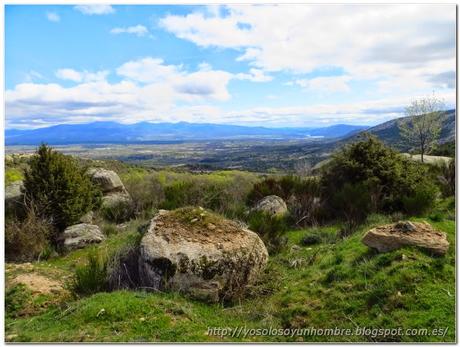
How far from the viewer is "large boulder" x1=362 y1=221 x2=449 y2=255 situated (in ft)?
23.1

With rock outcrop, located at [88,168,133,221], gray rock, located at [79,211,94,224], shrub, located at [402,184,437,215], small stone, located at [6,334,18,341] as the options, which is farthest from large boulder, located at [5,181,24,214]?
shrub, located at [402,184,437,215]

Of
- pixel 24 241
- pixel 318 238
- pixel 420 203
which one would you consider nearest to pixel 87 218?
pixel 24 241

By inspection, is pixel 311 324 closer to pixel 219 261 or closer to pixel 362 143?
pixel 219 261

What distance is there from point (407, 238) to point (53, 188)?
986 centimetres

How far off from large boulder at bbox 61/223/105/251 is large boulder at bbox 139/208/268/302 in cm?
457

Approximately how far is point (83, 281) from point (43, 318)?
0.90 metres

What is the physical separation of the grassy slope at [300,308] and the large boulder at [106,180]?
1073cm

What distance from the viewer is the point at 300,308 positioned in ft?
21.4

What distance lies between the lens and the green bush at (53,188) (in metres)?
12.6

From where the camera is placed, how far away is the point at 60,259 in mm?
10938

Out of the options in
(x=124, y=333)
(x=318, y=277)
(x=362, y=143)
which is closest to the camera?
(x=124, y=333)

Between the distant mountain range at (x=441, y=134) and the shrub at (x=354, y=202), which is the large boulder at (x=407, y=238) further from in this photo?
the distant mountain range at (x=441, y=134)

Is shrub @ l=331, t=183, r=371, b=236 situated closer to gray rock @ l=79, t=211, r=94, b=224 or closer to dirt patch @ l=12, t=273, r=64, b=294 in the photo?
dirt patch @ l=12, t=273, r=64, b=294

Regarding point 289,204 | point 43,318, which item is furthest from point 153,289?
point 289,204
